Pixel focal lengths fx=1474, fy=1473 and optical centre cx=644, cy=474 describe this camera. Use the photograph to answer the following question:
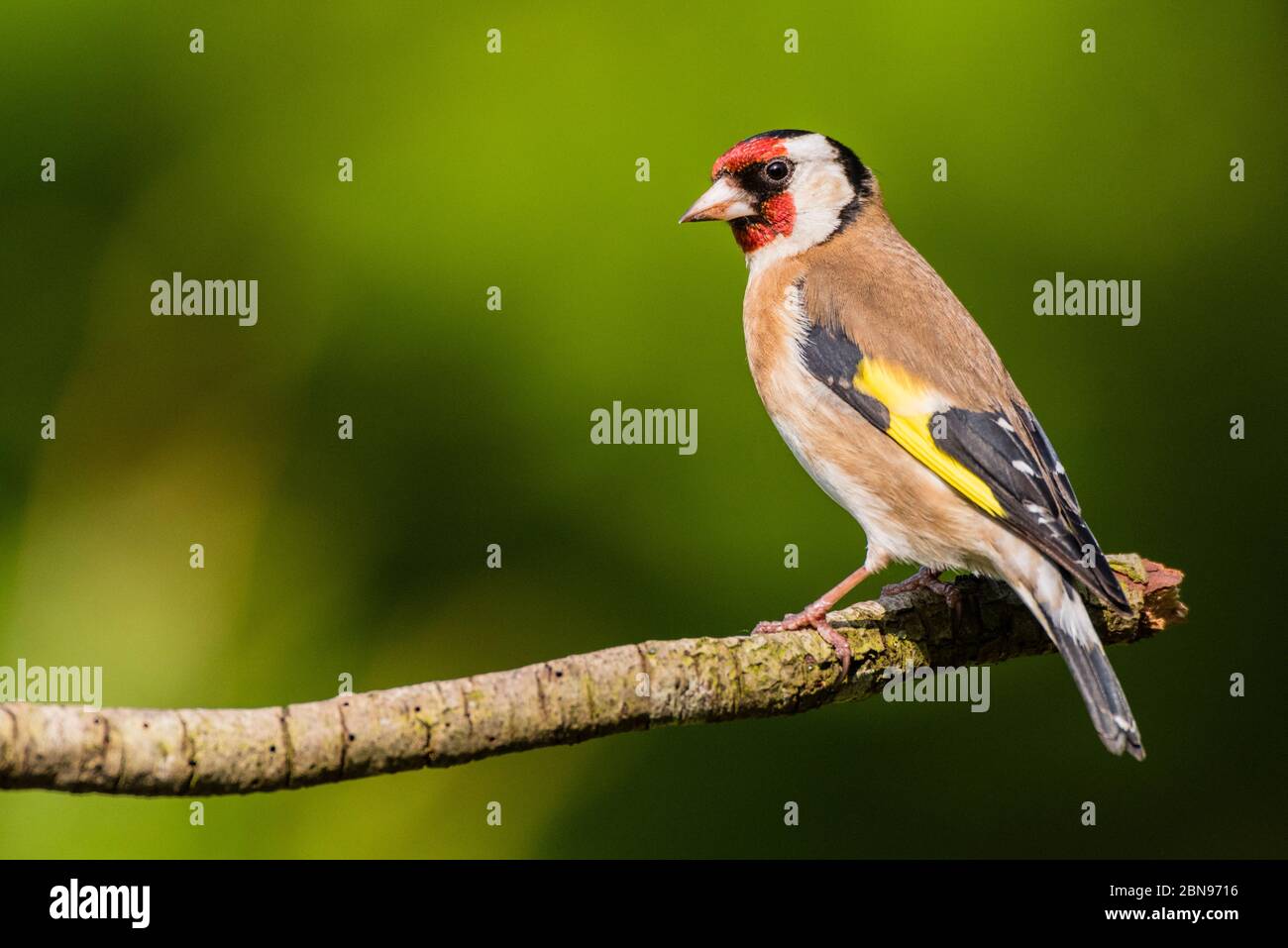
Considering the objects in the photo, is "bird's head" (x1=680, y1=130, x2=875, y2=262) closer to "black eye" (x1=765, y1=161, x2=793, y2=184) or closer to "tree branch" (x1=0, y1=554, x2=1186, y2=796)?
"black eye" (x1=765, y1=161, x2=793, y2=184)

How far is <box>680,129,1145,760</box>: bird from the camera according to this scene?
3.09 metres

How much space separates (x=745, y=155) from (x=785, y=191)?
197mm

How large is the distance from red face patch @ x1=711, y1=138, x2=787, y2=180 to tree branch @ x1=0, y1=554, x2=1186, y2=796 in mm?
1467

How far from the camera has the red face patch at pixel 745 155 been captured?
3.76 metres

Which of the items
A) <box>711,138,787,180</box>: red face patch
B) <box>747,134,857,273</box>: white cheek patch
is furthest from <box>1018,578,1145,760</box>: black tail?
<box>711,138,787,180</box>: red face patch

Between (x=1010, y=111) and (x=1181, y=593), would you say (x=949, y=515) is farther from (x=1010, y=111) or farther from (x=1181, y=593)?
(x=1010, y=111)

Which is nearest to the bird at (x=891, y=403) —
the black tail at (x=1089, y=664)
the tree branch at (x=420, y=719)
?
the black tail at (x=1089, y=664)

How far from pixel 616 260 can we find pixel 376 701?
1.85 m

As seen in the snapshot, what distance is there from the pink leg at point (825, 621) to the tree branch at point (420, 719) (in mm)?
35

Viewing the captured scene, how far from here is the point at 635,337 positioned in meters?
3.74

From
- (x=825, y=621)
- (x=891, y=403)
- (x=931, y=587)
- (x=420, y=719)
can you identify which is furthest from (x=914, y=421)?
(x=420, y=719)

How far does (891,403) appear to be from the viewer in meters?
Result: 3.44

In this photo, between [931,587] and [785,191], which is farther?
[785,191]

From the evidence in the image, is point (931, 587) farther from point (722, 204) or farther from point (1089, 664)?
point (722, 204)
